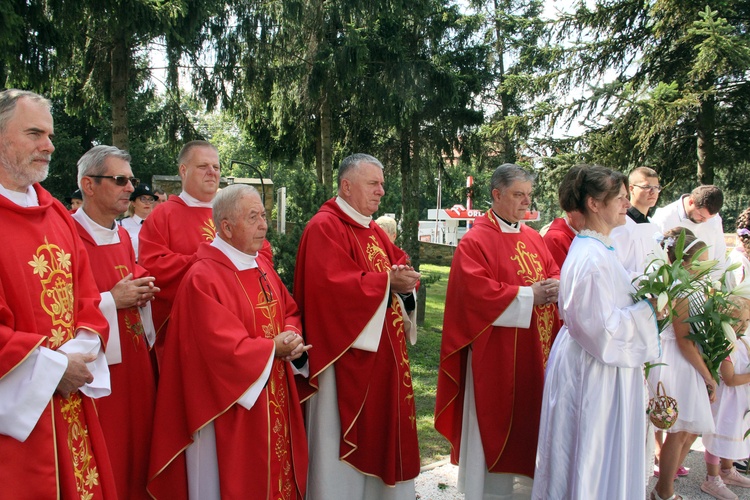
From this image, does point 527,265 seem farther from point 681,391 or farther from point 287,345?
point 287,345

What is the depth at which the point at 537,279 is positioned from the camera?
14.9 ft

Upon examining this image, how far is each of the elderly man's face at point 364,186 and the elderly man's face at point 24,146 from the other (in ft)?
6.68

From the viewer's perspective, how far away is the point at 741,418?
489 cm

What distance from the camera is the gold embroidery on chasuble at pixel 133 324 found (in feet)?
11.8

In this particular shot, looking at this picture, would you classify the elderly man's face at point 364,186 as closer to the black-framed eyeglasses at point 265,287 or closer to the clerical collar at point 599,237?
the black-framed eyeglasses at point 265,287

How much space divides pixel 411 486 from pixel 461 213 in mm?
31311

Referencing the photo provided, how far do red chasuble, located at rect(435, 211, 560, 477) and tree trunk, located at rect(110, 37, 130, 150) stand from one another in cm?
729

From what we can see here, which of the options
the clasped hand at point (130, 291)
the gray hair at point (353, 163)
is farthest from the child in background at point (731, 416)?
the clasped hand at point (130, 291)

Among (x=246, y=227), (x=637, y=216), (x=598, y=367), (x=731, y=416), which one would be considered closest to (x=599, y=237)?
(x=598, y=367)

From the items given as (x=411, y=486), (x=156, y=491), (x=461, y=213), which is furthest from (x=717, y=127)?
(x=461, y=213)

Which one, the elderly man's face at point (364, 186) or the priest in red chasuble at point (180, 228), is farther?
the elderly man's face at point (364, 186)

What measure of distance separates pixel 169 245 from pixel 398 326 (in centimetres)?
171

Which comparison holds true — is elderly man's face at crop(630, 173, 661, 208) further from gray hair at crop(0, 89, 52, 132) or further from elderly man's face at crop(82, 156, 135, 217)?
gray hair at crop(0, 89, 52, 132)

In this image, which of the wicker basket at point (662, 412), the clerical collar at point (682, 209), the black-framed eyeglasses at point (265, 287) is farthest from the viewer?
the clerical collar at point (682, 209)
